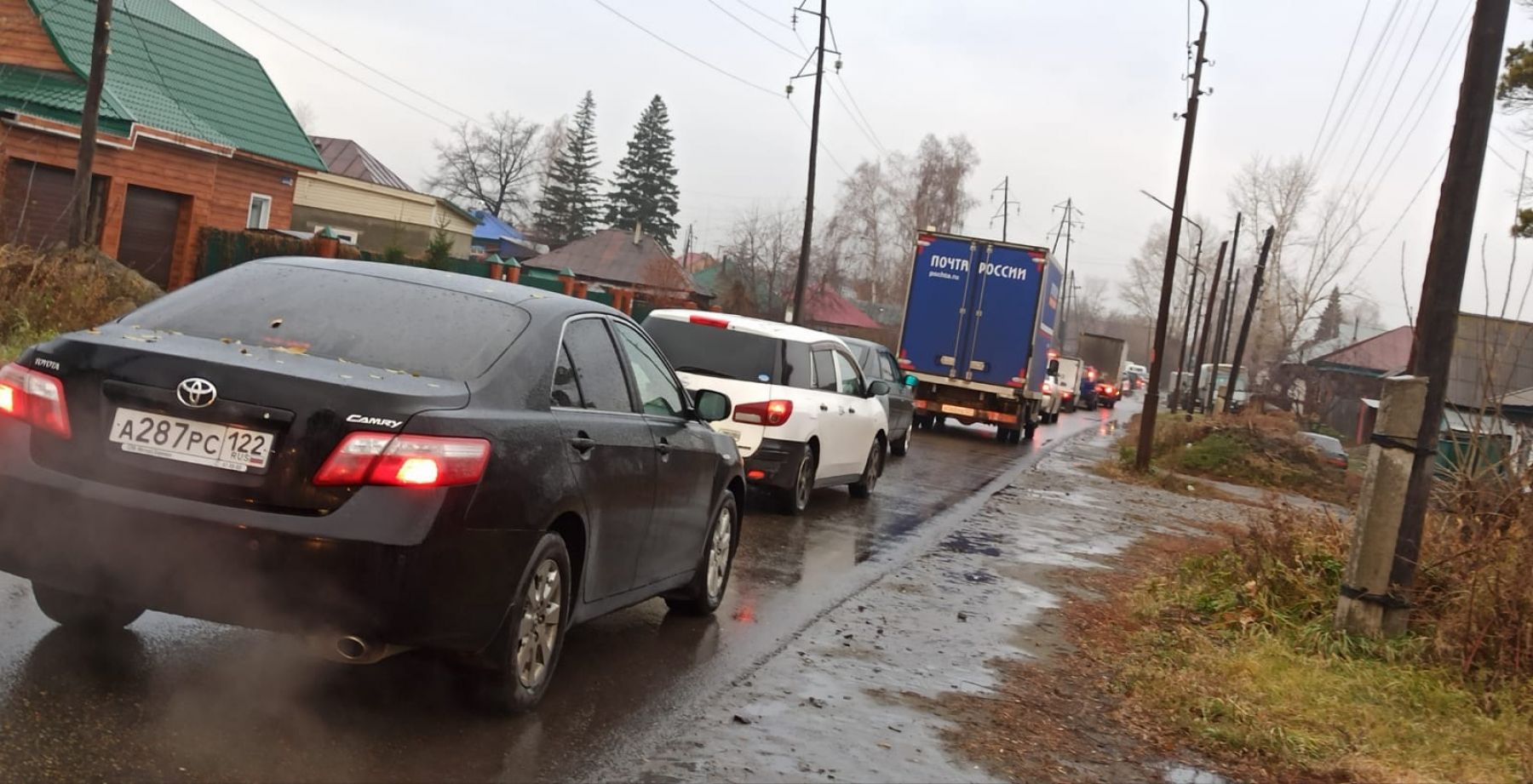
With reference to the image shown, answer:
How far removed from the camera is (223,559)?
14.8 ft

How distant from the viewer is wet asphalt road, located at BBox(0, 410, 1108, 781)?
A: 4.48 meters

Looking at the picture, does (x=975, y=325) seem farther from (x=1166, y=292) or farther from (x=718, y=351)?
(x=718, y=351)

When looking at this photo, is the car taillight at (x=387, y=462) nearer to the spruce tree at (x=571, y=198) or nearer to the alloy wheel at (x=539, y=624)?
the alloy wheel at (x=539, y=624)

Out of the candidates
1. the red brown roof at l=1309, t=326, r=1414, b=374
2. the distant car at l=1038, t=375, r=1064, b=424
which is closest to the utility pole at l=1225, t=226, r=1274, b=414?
the distant car at l=1038, t=375, r=1064, b=424

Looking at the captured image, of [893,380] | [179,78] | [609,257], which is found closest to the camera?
[893,380]

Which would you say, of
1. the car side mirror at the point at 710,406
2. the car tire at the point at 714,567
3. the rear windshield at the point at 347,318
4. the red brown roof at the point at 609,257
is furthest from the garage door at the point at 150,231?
the red brown roof at the point at 609,257

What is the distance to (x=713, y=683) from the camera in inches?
251

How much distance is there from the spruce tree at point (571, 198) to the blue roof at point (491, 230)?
19.7 ft

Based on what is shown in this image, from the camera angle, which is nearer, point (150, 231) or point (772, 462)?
point (772, 462)

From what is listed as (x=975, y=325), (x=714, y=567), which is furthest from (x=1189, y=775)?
(x=975, y=325)

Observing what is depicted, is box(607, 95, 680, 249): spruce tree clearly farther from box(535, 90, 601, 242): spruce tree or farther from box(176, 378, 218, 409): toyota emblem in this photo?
box(176, 378, 218, 409): toyota emblem

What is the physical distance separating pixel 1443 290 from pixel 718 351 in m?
5.70

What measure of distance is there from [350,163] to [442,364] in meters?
67.4

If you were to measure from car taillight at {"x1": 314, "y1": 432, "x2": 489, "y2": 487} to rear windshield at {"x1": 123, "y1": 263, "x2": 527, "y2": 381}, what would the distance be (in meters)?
0.47
